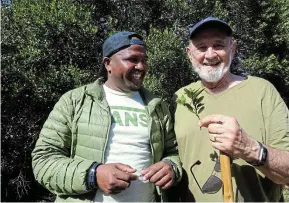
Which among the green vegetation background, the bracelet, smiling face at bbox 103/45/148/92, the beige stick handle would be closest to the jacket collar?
smiling face at bbox 103/45/148/92

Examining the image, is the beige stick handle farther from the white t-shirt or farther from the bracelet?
the bracelet

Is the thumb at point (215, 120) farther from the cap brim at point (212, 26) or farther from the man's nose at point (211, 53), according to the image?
the cap brim at point (212, 26)

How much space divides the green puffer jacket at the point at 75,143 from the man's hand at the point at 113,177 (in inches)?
3.5

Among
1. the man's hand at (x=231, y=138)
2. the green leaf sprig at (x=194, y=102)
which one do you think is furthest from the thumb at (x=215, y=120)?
the green leaf sprig at (x=194, y=102)

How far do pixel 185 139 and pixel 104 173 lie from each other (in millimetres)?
591

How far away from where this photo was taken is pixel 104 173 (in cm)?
207

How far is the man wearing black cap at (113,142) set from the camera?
2121mm

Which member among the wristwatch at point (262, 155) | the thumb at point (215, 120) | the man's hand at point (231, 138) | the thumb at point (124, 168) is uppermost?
the thumb at point (215, 120)

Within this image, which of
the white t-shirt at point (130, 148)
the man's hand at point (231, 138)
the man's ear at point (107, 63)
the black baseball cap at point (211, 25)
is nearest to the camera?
the man's hand at point (231, 138)

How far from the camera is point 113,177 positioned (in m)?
2.04

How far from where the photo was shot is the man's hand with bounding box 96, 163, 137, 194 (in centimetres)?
204

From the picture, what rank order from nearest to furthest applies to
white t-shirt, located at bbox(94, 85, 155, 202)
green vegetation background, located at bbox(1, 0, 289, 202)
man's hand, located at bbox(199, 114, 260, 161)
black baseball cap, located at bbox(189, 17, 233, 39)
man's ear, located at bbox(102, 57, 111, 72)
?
1. man's hand, located at bbox(199, 114, 260, 161)
2. white t-shirt, located at bbox(94, 85, 155, 202)
3. black baseball cap, located at bbox(189, 17, 233, 39)
4. man's ear, located at bbox(102, 57, 111, 72)
5. green vegetation background, located at bbox(1, 0, 289, 202)

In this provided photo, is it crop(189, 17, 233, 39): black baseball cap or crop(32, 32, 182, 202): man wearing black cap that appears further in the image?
crop(189, 17, 233, 39): black baseball cap

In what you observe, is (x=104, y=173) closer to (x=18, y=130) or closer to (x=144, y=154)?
(x=144, y=154)
